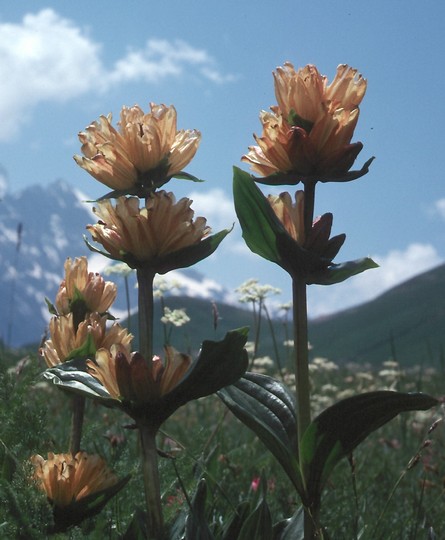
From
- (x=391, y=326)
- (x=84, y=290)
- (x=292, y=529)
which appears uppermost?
(x=391, y=326)

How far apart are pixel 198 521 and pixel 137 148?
33.9 inches

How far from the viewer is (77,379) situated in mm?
1689

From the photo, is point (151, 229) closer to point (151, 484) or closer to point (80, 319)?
point (80, 319)

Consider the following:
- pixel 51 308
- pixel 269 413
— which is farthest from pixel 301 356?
pixel 51 308

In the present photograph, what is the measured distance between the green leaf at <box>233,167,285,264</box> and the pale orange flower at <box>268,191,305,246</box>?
0.19ft

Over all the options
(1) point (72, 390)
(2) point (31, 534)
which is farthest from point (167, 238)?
(2) point (31, 534)

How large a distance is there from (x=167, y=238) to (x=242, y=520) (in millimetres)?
735

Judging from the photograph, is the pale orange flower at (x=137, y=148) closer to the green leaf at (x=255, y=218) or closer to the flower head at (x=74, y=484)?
the green leaf at (x=255, y=218)

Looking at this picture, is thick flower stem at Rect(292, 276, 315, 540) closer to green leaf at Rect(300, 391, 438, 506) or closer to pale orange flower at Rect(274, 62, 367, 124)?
green leaf at Rect(300, 391, 438, 506)

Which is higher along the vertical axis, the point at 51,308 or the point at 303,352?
the point at 51,308

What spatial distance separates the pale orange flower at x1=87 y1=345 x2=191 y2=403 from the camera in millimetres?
1562

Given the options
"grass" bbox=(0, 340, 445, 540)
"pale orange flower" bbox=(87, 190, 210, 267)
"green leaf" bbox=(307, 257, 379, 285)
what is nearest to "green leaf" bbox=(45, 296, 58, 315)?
"grass" bbox=(0, 340, 445, 540)

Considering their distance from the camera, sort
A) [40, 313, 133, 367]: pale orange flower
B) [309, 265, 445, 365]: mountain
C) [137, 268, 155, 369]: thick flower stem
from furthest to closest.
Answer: [309, 265, 445, 365]: mountain < [40, 313, 133, 367]: pale orange flower < [137, 268, 155, 369]: thick flower stem

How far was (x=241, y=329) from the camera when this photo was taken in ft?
5.26
